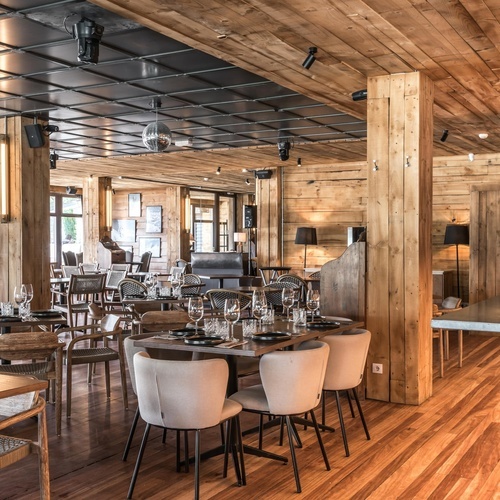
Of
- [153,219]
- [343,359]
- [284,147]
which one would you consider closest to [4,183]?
[284,147]

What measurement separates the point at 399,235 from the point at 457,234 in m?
5.71

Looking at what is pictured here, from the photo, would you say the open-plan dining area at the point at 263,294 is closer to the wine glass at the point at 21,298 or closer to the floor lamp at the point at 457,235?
the wine glass at the point at 21,298

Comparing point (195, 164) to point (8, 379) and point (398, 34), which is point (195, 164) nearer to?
point (398, 34)

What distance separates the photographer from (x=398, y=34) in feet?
16.0

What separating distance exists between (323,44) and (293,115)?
11.5 ft

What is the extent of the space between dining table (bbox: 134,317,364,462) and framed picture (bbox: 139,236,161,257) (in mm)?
15922

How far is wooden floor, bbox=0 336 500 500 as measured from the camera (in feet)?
12.8

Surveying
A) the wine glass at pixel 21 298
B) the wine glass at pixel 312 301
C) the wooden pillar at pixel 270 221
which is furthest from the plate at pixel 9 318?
the wooden pillar at pixel 270 221

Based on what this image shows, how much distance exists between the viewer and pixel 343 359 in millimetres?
4621

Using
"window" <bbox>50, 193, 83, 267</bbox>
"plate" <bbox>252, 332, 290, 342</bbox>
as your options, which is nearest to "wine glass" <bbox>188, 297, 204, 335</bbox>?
"plate" <bbox>252, 332, 290, 342</bbox>

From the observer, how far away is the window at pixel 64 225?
20203 mm

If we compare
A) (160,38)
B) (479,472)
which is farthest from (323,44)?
(479,472)

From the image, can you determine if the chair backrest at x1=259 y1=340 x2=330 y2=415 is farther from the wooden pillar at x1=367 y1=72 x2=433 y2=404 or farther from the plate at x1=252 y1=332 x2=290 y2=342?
the wooden pillar at x1=367 y1=72 x2=433 y2=404

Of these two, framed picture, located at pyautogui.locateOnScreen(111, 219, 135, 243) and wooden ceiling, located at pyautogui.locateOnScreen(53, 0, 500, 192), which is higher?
wooden ceiling, located at pyautogui.locateOnScreen(53, 0, 500, 192)
